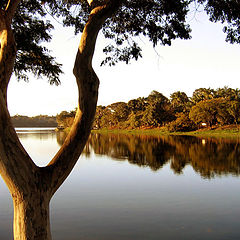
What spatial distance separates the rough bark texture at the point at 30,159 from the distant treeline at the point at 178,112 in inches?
1783

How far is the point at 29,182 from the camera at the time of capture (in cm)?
311

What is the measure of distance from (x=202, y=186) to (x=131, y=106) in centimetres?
6462

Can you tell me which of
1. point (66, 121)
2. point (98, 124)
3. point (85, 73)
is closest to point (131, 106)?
point (98, 124)

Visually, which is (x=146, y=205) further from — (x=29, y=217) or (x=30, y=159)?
(x=30, y=159)

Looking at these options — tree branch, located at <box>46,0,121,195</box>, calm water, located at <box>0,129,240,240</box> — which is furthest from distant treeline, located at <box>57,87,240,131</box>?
tree branch, located at <box>46,0,121,195</box>

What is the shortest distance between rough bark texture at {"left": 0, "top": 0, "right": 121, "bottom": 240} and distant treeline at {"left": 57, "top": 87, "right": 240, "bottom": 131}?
45276 mm

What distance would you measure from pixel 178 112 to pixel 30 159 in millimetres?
59654

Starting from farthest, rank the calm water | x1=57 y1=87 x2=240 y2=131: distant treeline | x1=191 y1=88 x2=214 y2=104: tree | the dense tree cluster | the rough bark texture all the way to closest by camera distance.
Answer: the dense tree cluster < x1=191 y1=88 x2=214 y2=104: tree < x1=57 y1=87 x2=240 y2=131: distant treeline < the calm water < the rough bark texture

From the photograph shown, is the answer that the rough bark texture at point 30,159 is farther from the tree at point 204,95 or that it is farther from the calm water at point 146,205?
→ the tree at point 204,95

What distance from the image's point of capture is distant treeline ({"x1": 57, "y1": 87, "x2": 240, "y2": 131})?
47156mm

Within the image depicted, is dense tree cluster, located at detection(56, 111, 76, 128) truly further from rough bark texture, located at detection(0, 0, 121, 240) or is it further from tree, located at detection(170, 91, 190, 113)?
rough bark texture, located at detection(0, 0, 121, 240)

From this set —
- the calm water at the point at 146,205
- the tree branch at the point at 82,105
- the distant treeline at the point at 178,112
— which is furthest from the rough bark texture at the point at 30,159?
the distant treeline at the point at 178,112

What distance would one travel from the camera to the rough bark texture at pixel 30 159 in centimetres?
304

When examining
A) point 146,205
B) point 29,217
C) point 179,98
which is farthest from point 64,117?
point 29,217
